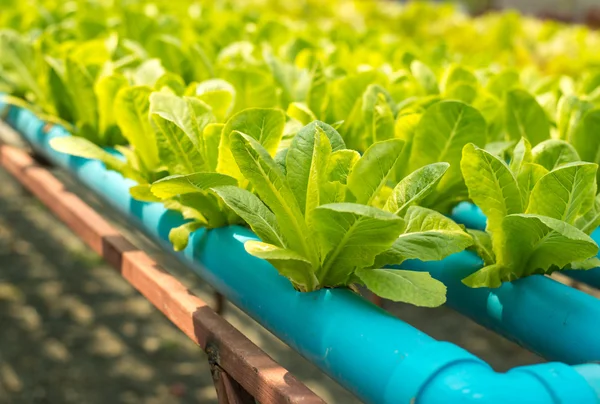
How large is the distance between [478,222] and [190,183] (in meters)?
0.47

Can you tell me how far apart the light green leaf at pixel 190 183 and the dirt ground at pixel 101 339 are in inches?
62.4

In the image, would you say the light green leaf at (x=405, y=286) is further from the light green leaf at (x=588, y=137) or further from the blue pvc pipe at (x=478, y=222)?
the light green leaf at (x=588, y=137)

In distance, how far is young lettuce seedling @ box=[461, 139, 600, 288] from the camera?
0.85m

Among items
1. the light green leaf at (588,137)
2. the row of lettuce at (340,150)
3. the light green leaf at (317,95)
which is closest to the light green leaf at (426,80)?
the row of lettuce at (340,150)

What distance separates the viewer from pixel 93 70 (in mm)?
1608

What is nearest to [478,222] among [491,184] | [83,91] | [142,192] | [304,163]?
[491,184]

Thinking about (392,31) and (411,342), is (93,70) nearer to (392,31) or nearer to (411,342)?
(411,342)

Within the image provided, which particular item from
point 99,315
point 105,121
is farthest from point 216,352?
point 99,315

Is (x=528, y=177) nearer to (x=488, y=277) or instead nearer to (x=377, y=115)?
(x=488, y=277)

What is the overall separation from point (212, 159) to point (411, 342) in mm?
476

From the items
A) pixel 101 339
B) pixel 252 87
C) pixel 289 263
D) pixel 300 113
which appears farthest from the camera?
pixel 101 339

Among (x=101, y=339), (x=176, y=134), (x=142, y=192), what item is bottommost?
(x=101, y=339)

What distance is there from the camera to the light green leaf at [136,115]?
1218 millimetres

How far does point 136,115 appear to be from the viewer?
123cm
